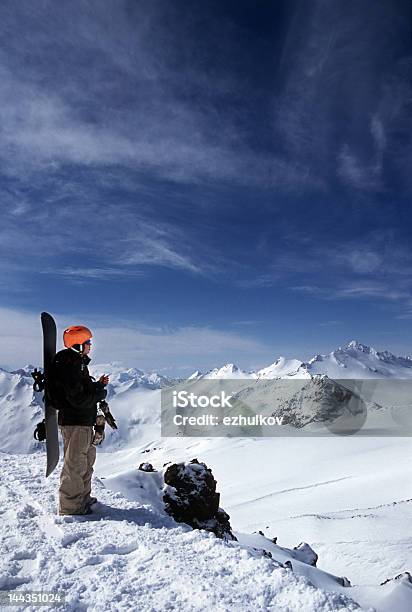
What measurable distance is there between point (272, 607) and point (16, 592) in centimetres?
261

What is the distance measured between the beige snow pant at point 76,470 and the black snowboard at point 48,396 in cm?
52

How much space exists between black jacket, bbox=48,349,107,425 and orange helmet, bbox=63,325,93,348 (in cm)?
15

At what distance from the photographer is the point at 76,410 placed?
724cm

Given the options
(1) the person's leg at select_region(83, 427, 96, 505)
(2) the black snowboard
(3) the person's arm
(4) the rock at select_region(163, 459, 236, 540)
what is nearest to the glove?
(1) the person's leg at select_region(83, 427, 96, 505)

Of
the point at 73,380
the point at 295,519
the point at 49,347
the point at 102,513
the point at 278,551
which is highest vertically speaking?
the point at 49,347

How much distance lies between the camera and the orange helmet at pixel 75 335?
7354 mm

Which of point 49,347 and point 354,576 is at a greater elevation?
point 49,347

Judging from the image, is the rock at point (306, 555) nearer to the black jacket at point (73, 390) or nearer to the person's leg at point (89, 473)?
the person's leg at point (89, 473)

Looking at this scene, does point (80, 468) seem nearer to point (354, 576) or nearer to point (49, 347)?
point (49, 347)

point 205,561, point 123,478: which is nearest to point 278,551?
point 123,478

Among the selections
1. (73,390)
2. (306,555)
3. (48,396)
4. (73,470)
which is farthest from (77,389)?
(306,555)

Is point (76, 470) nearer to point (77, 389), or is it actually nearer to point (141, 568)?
point (77, 389)

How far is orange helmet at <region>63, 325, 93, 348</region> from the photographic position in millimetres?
7354

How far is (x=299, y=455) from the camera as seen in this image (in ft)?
255
